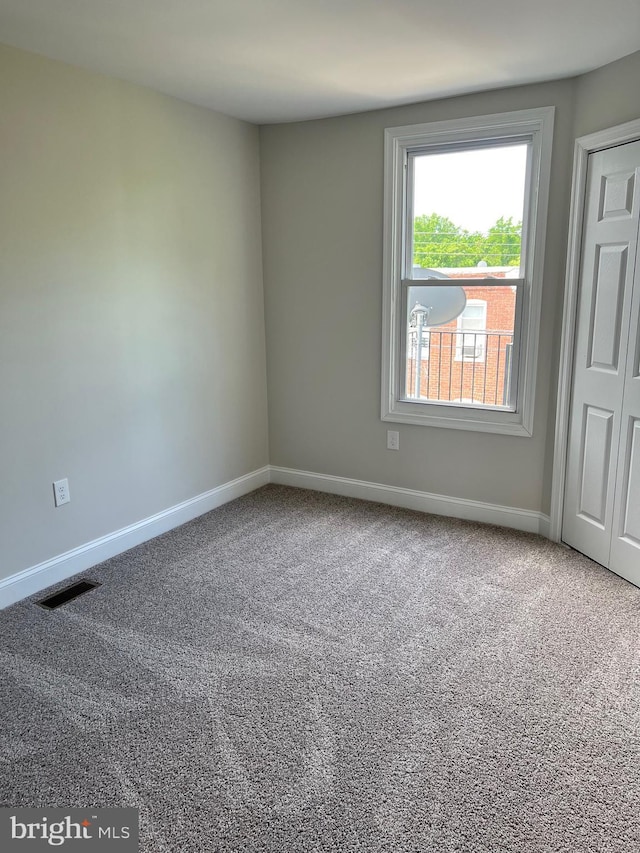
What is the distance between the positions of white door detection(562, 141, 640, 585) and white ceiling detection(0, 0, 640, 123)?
0.58m

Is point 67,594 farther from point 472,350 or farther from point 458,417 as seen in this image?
point 472,350

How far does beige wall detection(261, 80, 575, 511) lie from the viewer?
11.3ft

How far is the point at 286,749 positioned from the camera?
1.88 m

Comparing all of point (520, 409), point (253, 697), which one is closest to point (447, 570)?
point (520, 409)

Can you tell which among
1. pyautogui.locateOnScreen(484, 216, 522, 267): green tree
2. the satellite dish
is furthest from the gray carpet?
pyautogui.locateOnScreen(484, 216, 522, 267): green tree

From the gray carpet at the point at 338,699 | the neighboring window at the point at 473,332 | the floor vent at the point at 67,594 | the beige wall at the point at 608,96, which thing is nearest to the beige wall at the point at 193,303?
the beige wall at the point at 608,96

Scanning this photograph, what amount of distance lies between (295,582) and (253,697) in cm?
85

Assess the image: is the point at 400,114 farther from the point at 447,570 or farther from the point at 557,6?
the point at 447,570

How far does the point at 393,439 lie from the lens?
12.7ft

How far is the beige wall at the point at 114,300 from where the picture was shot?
2.67 metres

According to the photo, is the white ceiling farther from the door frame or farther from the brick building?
the brick building

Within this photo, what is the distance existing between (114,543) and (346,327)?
1.88 metres

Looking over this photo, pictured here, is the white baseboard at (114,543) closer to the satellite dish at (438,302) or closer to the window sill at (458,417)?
the window sill at (458,417)

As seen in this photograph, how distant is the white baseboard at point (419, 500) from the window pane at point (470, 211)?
4.36ft
